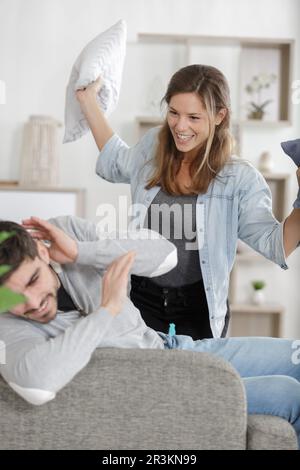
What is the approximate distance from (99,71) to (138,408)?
125 cm

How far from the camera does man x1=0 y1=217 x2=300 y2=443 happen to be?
118 cm

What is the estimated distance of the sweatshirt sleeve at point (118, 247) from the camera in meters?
1.48

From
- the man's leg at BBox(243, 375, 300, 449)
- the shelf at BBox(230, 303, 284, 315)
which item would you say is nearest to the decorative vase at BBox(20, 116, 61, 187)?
the shelf at BBox(230, 303, 284, 315)

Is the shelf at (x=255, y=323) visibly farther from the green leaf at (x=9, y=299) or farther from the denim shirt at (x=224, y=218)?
the green leaf at (x=9, y=299)

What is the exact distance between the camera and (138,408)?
3.86 feet

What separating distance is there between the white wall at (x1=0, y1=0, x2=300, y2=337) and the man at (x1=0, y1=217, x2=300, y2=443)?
265 centimetres

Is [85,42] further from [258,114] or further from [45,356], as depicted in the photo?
[45,356]

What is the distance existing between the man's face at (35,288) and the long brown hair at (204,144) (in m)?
0.78

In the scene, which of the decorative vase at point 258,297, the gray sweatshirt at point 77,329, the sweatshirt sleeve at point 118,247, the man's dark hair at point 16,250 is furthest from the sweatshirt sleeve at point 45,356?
the decorative vase at point 258,297

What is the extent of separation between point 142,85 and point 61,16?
64cm

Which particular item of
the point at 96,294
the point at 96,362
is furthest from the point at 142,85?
the point at 96,362

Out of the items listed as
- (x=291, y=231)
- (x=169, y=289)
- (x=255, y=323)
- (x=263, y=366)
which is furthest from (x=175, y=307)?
(x=255, y=323)

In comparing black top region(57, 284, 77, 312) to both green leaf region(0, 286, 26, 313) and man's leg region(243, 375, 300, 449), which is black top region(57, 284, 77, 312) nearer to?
man's leg region(243, 375, 300, 449)

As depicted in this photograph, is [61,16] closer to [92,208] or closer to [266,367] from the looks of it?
[92,208]
